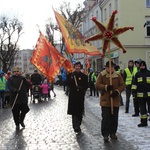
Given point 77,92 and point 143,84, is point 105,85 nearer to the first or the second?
point 77,92

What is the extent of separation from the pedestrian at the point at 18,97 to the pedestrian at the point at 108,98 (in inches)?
131

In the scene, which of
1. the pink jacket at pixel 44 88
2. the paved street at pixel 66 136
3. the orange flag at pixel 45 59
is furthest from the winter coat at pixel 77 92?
the pink jacket at pixel 44 88

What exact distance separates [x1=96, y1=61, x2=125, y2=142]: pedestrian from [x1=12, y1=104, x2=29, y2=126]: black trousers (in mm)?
3361

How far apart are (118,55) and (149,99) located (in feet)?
99.6

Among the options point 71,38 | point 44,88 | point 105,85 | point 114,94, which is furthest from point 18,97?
point 44,88

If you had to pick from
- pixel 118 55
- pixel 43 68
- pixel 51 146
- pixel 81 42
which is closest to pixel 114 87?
pixel 51 146

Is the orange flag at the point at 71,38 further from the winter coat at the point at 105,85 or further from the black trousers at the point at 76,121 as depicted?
the winter coat at the point at 105,85

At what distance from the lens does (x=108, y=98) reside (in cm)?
855

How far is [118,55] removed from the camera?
133 ft

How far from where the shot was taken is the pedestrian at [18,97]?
36.1 ft

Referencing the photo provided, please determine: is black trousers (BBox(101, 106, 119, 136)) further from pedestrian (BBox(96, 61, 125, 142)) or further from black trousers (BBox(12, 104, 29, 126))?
black trousers (BBox(12, 104, 29, 126))

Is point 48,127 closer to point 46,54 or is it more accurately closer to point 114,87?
point 114,87

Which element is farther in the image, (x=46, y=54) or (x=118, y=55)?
(x=118, y=55)

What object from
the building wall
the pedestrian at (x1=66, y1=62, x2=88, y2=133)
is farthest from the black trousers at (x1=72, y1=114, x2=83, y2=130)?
the building wall
